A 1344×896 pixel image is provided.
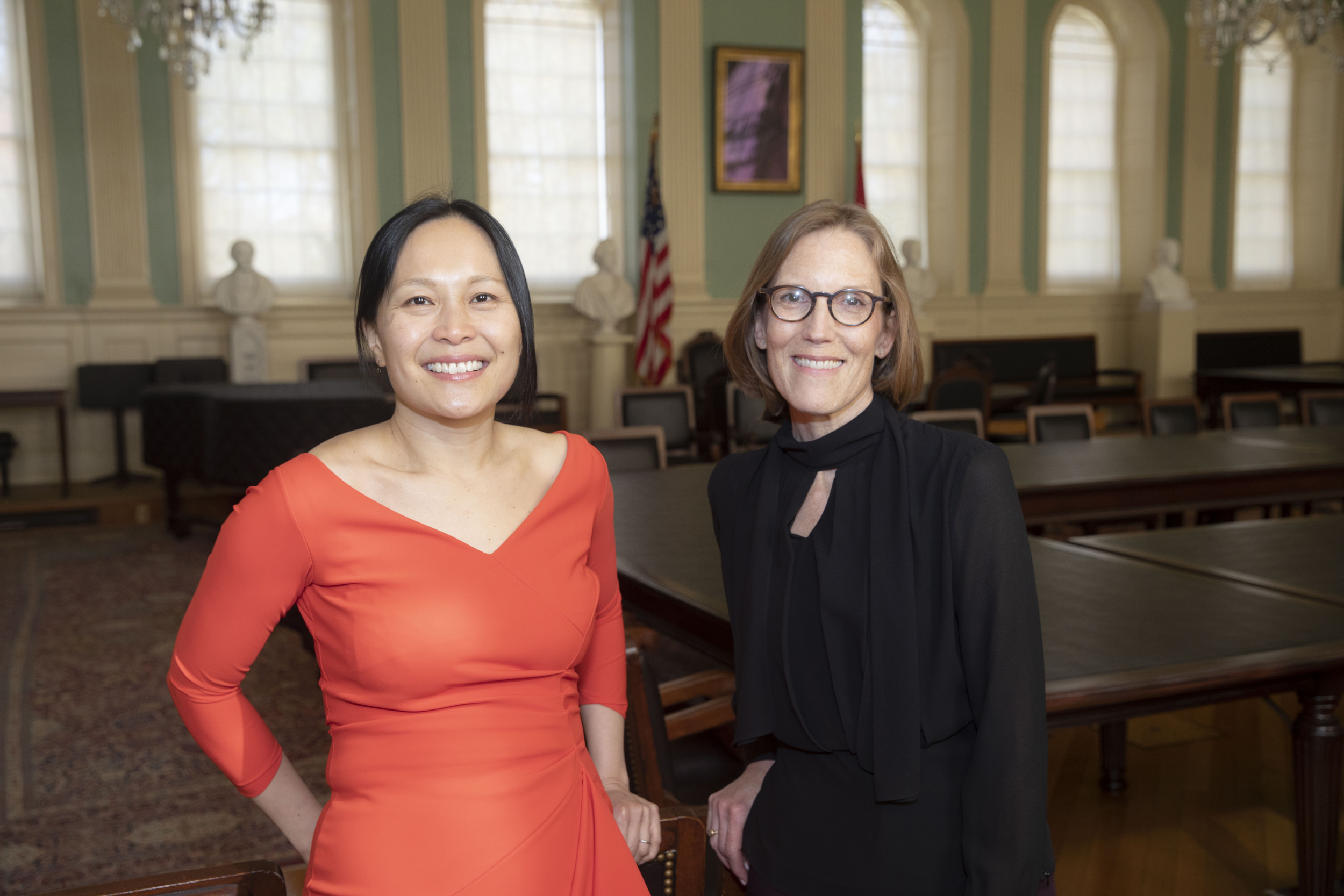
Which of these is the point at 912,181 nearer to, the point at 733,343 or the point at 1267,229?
the point at 1267,229

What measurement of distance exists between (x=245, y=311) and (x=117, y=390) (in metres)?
1.11

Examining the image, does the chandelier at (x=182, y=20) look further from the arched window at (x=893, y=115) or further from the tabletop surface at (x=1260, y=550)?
the arched window at (x=893, y=115)

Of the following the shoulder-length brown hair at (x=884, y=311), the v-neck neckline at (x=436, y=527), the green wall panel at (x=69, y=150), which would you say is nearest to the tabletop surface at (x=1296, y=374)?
the shoulder-length brown hair at (x=884, y=311)

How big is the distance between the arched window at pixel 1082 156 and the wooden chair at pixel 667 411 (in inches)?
280

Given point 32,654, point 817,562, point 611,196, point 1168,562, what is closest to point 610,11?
point 611,196

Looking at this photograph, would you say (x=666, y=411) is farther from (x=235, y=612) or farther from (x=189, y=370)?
(x=235, y=612)

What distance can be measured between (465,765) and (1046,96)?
11.5 meters

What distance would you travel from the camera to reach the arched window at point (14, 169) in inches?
326

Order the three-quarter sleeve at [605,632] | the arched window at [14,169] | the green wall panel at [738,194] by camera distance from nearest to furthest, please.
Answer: the three-quarter sleeve at [605,632], the arched window at [14,169], the green wall panel at [738,194]

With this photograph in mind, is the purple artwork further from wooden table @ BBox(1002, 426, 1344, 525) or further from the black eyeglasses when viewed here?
the black eyeglasses

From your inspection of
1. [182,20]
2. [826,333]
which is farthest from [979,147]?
[826,333]

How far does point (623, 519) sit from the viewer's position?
3400 millimetres

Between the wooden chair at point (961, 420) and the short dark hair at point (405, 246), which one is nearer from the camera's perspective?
the short dark hair at point (405, 246)

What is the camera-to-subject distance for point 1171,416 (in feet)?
19.2
